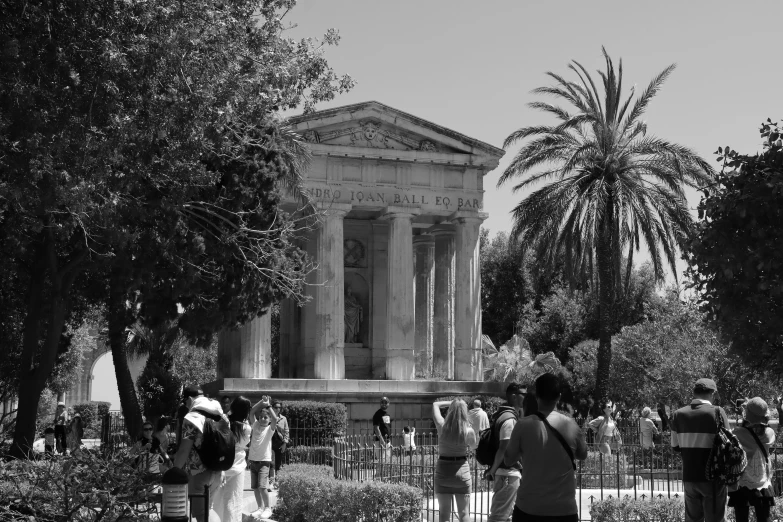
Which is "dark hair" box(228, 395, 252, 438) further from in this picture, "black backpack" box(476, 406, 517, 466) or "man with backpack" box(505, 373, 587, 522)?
"man with backpack" box(505, 373, 587, 522)

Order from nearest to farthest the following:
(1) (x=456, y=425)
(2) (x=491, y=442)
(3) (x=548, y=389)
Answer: (3) (x=548, y=389) → (2) (x=491, y=442) → (1) (x=456, y=425)

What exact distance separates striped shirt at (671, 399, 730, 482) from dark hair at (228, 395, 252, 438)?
4386 mm

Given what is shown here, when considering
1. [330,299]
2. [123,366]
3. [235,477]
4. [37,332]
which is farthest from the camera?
[330,299]

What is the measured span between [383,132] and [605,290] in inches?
320

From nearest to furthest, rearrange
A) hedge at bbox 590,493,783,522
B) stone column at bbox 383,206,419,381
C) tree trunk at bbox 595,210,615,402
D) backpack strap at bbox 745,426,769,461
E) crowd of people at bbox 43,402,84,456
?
1. backpack strap at bbox 745,426,769,461
2. hedge at bbox 590,493,783,522
3. crowd of people at bbox 43,402,84,456
4. tree trunk at bbox 595,210,615,402
5. stone column at bbox 383,206,419,381

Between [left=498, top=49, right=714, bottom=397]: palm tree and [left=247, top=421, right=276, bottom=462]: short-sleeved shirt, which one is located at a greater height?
[left=498, top=49, right=714, bottom=397]: palm tree

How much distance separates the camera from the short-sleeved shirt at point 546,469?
749cm

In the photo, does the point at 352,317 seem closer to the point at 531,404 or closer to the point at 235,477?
the point at 235,477

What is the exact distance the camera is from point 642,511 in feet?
38.0

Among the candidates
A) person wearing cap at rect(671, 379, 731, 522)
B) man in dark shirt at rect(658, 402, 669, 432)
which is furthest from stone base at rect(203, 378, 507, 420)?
person wearing cap at rect(671, 379, 731, 522)

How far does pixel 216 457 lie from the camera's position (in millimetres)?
9969

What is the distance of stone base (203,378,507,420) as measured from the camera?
28.9m

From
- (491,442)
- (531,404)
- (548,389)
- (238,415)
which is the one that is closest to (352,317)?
(238,415)

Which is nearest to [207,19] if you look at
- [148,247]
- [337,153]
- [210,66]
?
[210,66]
